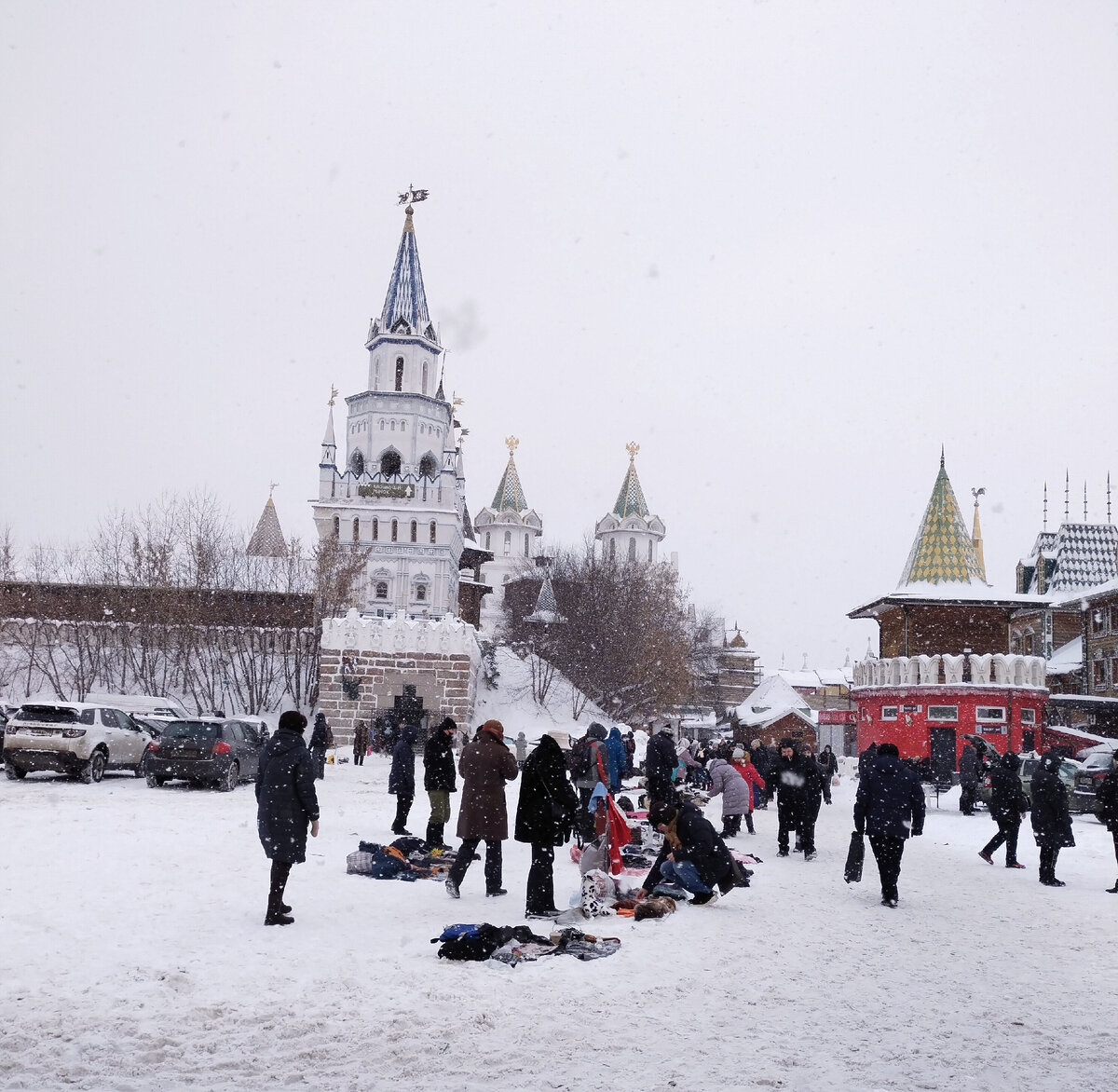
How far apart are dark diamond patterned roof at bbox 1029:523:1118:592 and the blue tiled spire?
32.7 m

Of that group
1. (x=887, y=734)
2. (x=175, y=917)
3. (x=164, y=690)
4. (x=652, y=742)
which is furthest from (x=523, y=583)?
(x=175, y=917)

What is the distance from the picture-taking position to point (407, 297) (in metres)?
61.8

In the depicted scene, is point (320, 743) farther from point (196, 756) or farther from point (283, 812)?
point (283, 812)

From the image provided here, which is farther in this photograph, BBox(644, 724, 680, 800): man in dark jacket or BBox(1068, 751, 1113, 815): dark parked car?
BBox(1068, 751, 1113, 815): dark parked car

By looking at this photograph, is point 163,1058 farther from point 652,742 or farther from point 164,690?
point 164,690

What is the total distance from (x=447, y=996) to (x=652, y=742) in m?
10.9

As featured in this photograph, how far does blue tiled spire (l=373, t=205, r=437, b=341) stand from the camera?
6100 cm

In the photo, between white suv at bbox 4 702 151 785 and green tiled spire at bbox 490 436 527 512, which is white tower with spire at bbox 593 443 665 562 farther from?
white suv at bbox 4 702 151 785

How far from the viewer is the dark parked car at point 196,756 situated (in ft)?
66.0

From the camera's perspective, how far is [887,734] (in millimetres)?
39188

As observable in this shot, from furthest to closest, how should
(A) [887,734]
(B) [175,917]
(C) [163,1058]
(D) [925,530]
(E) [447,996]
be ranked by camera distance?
1. (D) [925,530]
2. (A) [887,734]
3. (B) [175,917]
4. (E) [447,996]
5. (C) [163,1058]

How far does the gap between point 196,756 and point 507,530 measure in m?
83.3

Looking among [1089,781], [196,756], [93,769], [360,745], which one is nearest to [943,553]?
[1089,781]

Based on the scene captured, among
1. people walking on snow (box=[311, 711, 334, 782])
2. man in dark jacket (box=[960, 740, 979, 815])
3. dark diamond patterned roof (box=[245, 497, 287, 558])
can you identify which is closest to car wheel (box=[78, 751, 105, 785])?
people walking on snow (box=[311, 711, 334, 782])
